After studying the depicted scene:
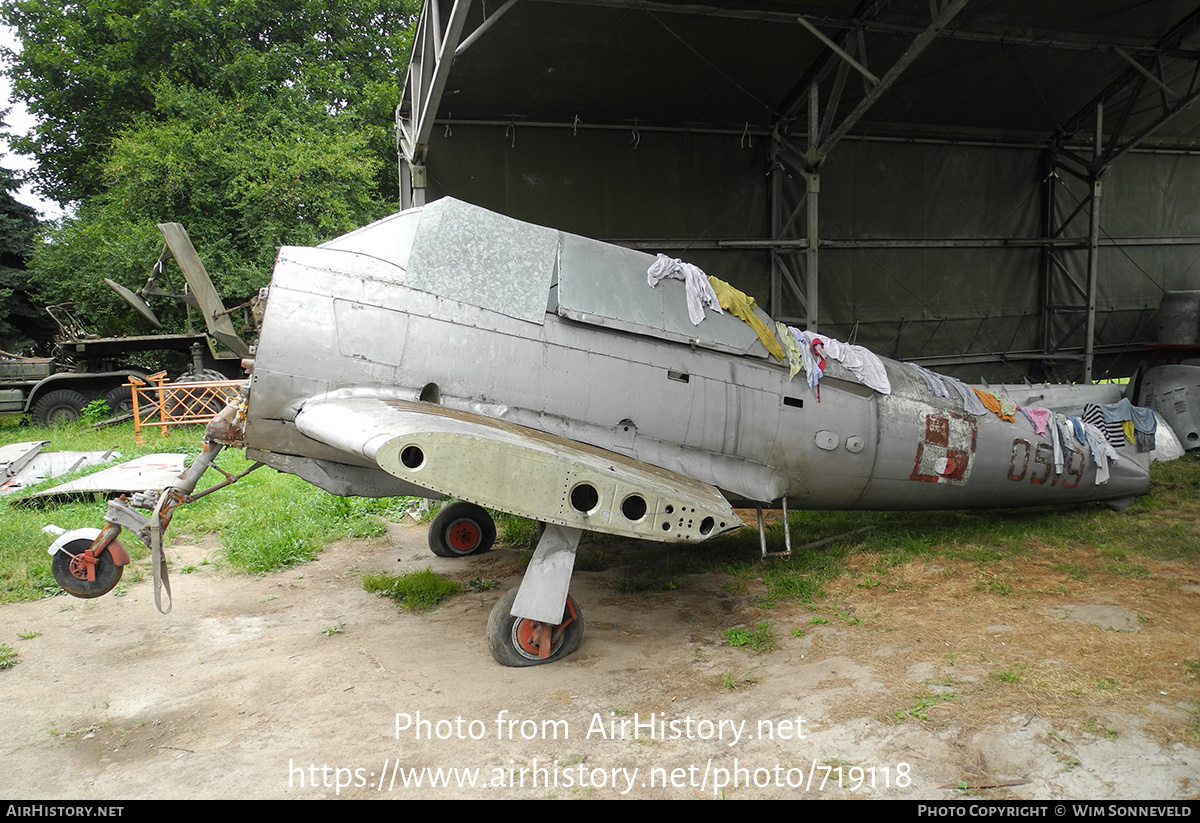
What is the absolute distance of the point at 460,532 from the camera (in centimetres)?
780

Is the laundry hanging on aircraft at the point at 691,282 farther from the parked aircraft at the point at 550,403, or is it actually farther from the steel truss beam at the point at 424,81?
the steel truss beam at the point at 424,81

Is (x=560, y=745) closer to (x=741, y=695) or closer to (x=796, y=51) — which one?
(x=741, y=695)

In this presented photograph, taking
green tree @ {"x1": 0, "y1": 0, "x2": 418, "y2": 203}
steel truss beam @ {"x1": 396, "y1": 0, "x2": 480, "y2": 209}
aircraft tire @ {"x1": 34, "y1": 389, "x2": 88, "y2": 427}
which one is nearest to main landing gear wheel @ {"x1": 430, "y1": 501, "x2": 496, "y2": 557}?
steel truss beam @ {"x1": 396, "y1": 0, "x2": 480, "y2": 209}

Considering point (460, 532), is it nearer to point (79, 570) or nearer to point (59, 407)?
point (79, 570)

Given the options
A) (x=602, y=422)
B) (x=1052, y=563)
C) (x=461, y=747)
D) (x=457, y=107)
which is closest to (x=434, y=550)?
(x=602, y=422)

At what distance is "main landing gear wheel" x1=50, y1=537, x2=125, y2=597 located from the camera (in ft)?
16.8

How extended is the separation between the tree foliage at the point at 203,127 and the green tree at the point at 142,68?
0.04 metres

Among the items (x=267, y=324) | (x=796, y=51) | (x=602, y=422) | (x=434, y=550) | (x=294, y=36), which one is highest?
(x=294, y=36)

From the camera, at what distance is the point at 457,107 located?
38.1 feet

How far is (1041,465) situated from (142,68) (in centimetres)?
2707

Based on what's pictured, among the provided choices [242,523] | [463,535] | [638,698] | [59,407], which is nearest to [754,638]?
[638,698]

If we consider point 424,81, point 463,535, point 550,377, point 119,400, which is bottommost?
point 463,535

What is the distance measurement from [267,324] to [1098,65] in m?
15.3

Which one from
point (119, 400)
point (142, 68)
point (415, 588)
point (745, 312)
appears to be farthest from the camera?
point (142, 68)
